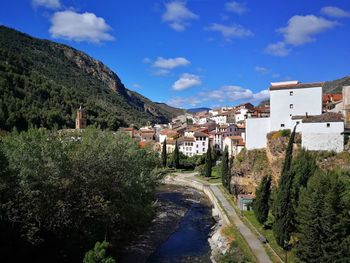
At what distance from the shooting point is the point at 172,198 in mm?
49688

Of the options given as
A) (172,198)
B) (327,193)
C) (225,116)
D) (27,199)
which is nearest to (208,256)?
(327,193)

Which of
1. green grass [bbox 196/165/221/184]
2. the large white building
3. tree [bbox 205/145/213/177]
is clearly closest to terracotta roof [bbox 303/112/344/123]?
the large white building

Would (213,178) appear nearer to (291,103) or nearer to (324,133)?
(291,103)

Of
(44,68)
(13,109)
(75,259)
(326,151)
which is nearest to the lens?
(75,259)

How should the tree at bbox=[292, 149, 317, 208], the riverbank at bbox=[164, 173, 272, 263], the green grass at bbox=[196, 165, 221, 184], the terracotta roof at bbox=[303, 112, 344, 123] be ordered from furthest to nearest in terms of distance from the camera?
the green grass at bbox=[196, 165, 221, 184] → the terracotta roof at bbox=[303, 112, 344, 123] → the tree at bbox=[292, 149, 317, 208] → the riverbank at bbox=[164, 173, 272, 263]

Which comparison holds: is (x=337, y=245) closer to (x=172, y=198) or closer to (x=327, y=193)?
(x=327, y=193)

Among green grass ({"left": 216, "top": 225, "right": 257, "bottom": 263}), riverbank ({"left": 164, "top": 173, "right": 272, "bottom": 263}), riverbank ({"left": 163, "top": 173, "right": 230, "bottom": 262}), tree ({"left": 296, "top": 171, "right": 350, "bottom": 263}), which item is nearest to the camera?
tree ({"left": 296, "top": 171, "right": 350, "bottom": 263})

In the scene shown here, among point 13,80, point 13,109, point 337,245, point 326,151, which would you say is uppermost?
point 13,80

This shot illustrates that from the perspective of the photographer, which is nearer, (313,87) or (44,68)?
(313,87)

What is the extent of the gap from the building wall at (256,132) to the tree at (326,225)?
25.3 m

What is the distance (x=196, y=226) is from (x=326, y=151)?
48.9 ft

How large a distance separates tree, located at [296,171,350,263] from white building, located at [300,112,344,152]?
602 inches

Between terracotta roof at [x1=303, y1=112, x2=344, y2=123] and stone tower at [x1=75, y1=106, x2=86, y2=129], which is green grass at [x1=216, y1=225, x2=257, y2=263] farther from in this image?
stone tower at [x1=75, y1=106, x2=86, y2=129]

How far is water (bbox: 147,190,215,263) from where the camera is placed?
27.3 m
